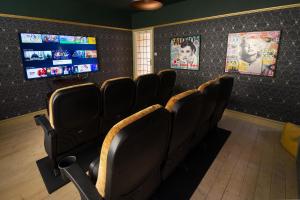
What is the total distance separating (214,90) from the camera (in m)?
1.85

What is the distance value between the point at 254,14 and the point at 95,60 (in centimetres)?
382

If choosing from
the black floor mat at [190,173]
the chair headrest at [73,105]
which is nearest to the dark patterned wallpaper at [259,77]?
the black floor mat at [190,173]

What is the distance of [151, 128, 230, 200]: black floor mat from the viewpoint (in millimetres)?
1617

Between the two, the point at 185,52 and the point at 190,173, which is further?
the point at 185,52

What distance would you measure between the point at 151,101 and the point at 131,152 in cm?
209

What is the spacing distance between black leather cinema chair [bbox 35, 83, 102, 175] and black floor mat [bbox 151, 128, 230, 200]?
1.06 metres

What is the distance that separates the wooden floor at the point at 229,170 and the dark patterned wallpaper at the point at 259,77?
603 mm

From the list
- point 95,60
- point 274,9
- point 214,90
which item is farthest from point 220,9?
point 95,60

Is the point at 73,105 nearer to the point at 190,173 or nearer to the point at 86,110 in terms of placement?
the point at 86,110

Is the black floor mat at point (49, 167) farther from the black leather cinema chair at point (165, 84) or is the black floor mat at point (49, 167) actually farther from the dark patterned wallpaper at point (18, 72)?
the dark patterned wallpaper at point (18, 72)

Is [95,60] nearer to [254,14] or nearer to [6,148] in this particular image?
[6,148]

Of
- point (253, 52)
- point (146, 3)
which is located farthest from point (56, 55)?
point (253, 52)

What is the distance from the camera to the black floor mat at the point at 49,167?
1715 millimetres

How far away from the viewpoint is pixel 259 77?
10.6 feet
